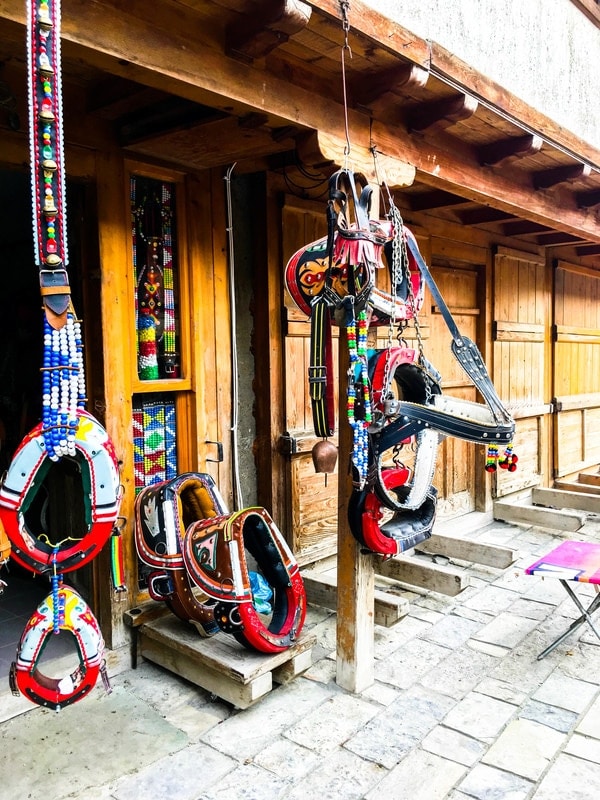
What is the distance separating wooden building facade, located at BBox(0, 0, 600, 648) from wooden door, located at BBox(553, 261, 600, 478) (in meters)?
2.18

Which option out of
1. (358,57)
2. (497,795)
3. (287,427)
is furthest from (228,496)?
(358,57)

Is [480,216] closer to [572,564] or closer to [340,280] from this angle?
[572,564]

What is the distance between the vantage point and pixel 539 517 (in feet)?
19.8

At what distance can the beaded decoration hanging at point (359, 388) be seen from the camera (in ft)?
9.16

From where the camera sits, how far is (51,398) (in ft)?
6.35

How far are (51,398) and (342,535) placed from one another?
1.80 meters

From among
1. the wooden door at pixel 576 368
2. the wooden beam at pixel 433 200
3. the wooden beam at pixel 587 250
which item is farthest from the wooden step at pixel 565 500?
the wooden beam at pixel 433 200

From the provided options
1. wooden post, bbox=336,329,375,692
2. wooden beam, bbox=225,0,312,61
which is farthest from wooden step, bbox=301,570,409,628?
wooden beam, bbox=225,0,312,61

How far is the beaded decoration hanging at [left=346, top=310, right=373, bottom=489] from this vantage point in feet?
9.16

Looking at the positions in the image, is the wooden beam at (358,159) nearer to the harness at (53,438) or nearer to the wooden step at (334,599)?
the harness at (53,438)

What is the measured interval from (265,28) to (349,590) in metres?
2.63

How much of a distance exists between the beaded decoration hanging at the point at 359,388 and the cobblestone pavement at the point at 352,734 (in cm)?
123

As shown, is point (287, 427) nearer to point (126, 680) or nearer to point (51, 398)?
point (126, 680)

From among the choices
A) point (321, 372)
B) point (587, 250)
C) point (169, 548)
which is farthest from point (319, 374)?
point (587, 250)
